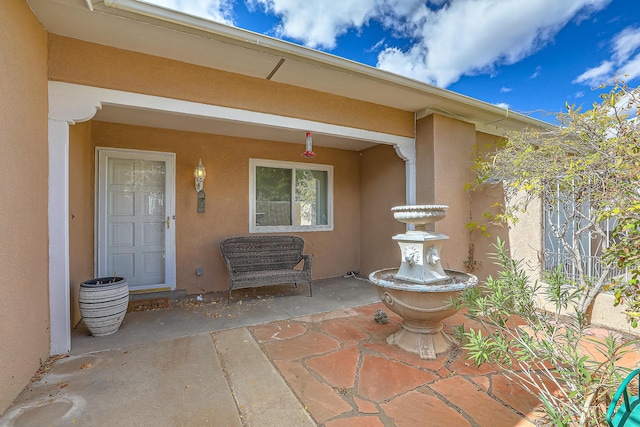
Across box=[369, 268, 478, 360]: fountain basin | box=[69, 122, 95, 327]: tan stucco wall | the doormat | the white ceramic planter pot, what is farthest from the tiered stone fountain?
box=[69, 122, 95, 327]: tan stucco wall

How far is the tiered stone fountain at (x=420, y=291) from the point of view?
2465mm

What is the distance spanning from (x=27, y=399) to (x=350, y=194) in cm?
523

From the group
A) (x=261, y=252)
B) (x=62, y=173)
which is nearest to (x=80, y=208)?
(x=62, y=173)

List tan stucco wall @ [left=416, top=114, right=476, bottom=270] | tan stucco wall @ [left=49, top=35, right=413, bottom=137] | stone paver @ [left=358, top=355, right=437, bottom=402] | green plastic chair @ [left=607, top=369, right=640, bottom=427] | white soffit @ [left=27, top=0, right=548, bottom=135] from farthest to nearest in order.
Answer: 1. tan stucco wall @ [left=416, top=114, right=476, bottom=270]
2. tan stucco wall @ [left=49, top=35, right=413, bottom=137]
3. white soffit @ [left=27, top=0, right=548, bottom=135]
4. stone paver @ [left=358, top=355, right=437, bottom=402]
5. green plastic chair @ [left=607, top=369, right=640, bottom=427]

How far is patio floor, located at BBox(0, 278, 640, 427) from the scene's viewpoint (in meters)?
1.83

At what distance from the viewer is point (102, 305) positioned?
2979mm

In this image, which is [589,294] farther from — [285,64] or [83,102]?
[83,102]

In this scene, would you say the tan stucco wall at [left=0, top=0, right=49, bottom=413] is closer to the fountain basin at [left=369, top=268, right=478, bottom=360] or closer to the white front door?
the white front door

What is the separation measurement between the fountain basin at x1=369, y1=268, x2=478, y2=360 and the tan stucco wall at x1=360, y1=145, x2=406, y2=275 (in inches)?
94.8

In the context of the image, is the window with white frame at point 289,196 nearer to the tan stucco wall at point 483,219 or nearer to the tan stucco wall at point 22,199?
the tan stucco wall at point 483,219

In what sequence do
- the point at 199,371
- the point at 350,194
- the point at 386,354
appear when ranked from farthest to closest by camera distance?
the point at 350,194, the point at 386,354, the point at 199,371

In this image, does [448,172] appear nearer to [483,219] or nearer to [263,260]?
[483,219]

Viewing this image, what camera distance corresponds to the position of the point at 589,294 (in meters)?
2.74

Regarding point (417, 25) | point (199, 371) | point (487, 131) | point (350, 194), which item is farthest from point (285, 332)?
point (417, 25)
